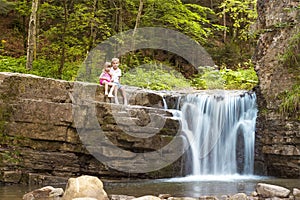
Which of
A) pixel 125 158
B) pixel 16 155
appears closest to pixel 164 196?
pixel 125 158

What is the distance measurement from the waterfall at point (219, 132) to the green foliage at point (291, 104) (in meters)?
1.11

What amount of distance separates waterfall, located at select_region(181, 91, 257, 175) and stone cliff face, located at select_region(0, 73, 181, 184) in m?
2.08

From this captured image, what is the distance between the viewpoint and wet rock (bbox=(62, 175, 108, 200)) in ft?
19.6

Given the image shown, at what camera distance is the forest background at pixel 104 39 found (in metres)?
14.4

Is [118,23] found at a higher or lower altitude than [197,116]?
higher

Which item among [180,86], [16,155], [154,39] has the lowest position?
[16,155]

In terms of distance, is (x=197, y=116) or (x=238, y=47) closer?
(x=197, y=116)

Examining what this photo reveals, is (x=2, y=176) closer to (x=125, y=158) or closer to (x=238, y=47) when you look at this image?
(x=125, y=158)

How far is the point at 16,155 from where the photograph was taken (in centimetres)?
879

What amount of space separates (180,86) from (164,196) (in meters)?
10.4

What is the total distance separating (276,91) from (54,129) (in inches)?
232

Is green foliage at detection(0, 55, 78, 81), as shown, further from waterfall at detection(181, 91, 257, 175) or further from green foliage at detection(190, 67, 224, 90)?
green foliage at detection(190, 67, 224, 90)

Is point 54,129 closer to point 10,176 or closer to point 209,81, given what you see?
point 10,176

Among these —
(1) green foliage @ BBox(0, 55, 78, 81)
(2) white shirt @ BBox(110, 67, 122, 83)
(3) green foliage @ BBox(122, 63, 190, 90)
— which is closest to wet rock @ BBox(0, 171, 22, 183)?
(2) white shirt @ BBox(110, 67, 122, 83)
